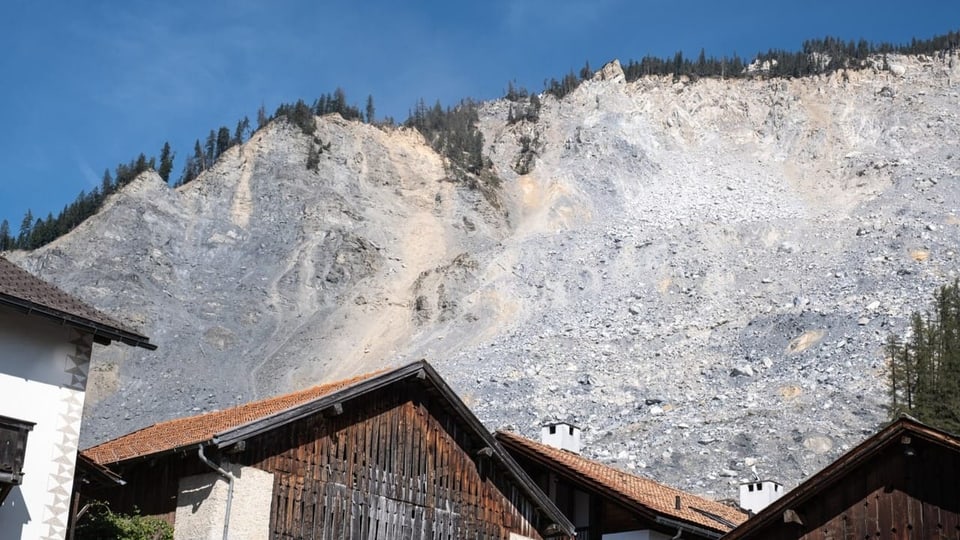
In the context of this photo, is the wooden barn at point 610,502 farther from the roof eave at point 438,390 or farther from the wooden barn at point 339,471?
the wooden barn at point 339,471

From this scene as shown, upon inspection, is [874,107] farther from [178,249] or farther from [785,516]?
[785,516]

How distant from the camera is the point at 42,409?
19281 mm

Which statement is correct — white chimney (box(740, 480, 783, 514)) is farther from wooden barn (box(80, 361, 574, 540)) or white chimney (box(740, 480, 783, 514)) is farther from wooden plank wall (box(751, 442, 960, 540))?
wooden plank wall (box(751, 442, 960, 540))

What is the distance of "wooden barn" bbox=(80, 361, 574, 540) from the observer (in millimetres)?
21484

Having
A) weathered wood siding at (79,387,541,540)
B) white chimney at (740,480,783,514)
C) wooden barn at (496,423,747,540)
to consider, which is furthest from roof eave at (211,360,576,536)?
white chimney at (740,480,783,514)

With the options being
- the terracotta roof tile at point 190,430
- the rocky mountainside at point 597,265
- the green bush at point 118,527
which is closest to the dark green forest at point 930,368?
the rocky mountainside at point 597,265

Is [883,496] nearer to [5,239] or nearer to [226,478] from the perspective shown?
[226,478]

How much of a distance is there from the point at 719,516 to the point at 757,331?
182ft

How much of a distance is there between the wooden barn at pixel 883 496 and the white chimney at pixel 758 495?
14.1m

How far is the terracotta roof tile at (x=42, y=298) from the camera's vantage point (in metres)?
19.0

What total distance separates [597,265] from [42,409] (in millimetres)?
86567

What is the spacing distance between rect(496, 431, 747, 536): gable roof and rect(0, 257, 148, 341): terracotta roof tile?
1051 cm

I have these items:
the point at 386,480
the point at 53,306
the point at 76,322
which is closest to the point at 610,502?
the point at 386,480

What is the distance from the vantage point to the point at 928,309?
7794 centimetres
